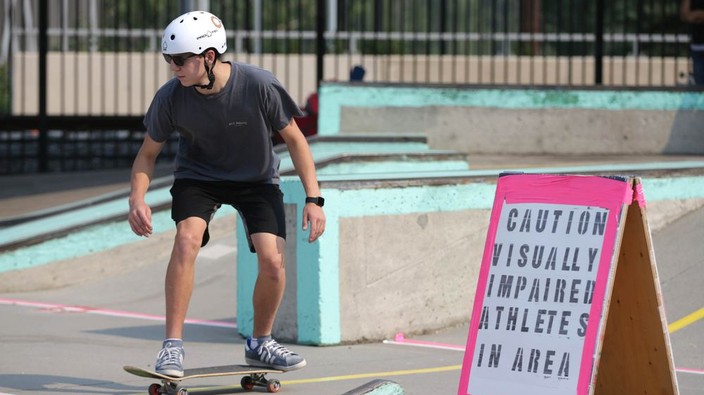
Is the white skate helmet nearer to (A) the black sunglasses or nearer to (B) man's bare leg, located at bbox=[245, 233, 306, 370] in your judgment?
(A) the black sunglasses

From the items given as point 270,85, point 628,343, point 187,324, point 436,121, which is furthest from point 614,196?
point 436,121

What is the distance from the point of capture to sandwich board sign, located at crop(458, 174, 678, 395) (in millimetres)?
5066

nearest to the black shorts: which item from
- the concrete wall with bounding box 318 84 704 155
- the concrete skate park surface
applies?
the concrete skate park surface

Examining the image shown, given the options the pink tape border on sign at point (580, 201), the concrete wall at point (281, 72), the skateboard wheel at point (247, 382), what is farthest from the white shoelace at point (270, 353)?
the concrete wall at point (281, 72)

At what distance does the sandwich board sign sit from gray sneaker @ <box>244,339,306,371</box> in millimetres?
1023

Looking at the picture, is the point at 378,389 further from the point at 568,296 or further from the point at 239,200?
the point at 239,200

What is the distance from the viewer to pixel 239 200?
606 centimetres

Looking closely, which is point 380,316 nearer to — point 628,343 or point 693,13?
point 628,343

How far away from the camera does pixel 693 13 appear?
1388 cm

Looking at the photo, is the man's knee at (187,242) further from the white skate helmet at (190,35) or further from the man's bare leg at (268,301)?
the white skate helmet at (190,35)

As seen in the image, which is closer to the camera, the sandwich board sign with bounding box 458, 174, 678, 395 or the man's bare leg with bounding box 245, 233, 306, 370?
the sandwich board sign with bounding box 458, 174, 678, 395

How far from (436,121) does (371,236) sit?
647cm

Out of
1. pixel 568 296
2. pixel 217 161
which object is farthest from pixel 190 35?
pixel 568 296

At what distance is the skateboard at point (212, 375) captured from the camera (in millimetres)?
5598
